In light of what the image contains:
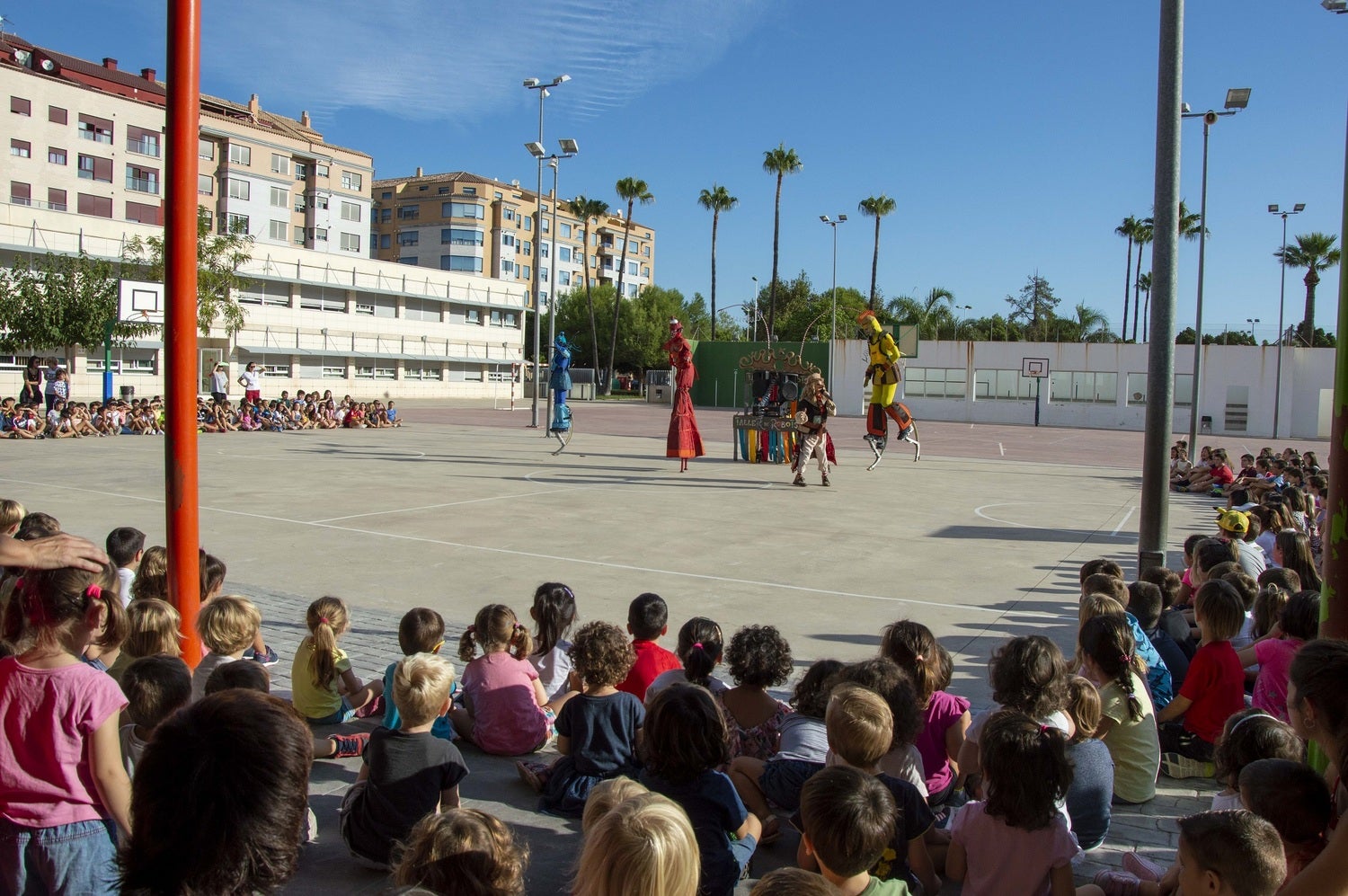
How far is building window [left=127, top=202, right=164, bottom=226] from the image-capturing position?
5853 centimetres

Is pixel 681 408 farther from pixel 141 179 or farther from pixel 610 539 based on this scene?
pixel 141 179

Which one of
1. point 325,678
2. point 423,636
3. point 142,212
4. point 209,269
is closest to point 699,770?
point 423,636

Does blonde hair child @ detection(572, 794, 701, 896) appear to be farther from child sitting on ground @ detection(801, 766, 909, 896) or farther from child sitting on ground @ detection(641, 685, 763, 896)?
child sitting on ground @ detection(641, 685, 763, 896)

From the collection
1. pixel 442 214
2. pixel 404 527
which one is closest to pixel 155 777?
pixel 404 527

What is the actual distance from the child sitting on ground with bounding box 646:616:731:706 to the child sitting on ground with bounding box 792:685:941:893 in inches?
47.5

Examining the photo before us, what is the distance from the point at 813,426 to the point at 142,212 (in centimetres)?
5503

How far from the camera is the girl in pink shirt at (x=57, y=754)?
281cm

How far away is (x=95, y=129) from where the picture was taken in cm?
5547

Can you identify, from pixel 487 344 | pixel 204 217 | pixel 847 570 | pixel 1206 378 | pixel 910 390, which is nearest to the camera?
pixel 847 570

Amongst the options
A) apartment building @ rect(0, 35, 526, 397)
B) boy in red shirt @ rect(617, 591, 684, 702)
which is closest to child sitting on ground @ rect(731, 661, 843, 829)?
boy in red shirt @ rect(617, 591, 684, 702)

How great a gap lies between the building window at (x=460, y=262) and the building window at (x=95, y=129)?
37047 mm

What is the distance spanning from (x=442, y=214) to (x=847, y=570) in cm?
8704

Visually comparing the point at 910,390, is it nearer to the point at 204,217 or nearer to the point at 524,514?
the point at 204,217

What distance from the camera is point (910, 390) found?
53.9 meters
